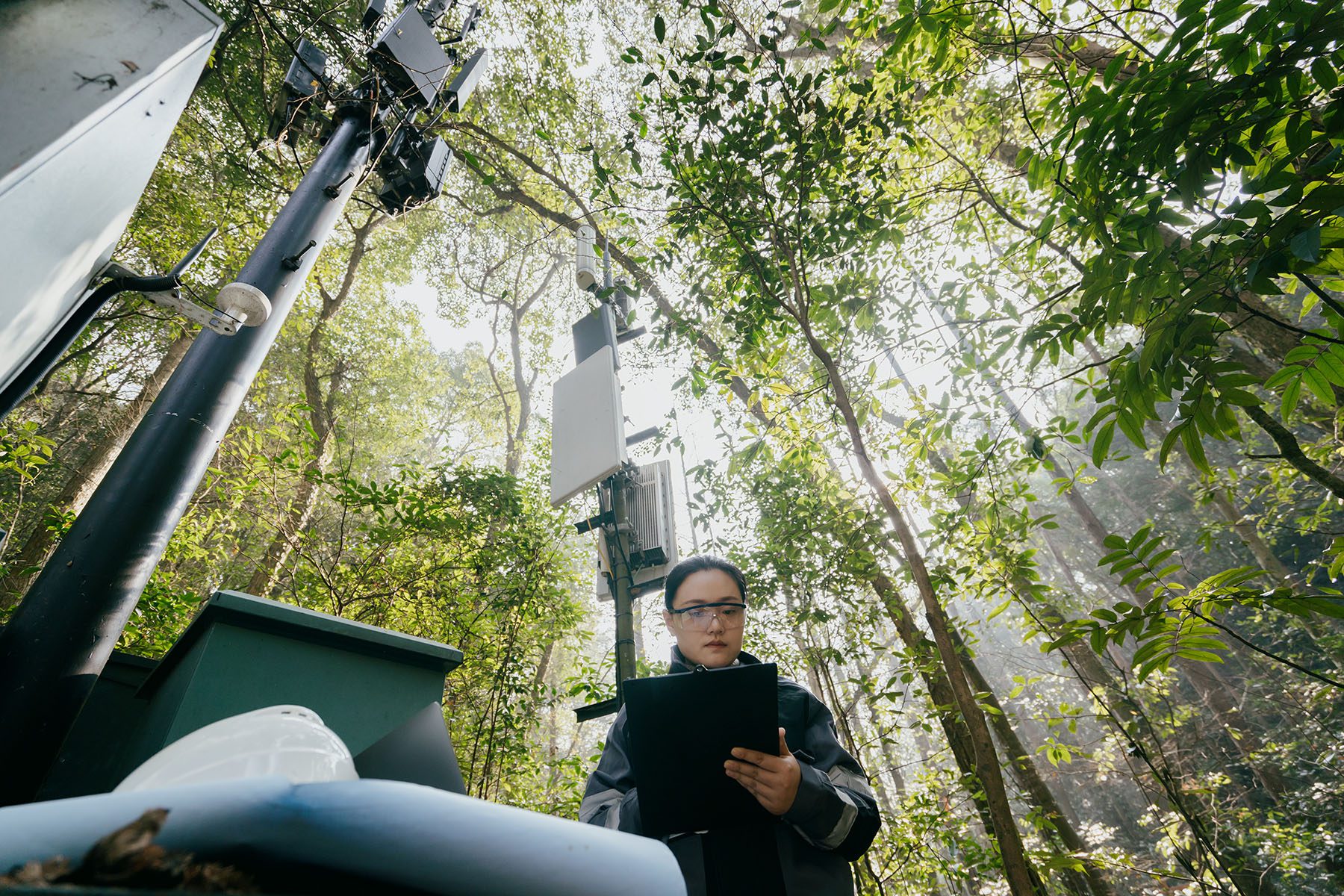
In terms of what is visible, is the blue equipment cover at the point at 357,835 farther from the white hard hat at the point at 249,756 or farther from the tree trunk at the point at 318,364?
the tree trunk at the point at 318,364

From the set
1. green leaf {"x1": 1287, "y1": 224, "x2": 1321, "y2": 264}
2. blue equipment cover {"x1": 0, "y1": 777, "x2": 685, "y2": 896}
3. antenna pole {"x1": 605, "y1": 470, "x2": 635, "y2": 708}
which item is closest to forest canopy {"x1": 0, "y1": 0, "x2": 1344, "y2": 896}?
green leaf {"x1": 1287, "y1": 224, "x2": 1321, "y2": 264}

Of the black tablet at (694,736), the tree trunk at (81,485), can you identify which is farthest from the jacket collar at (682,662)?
the tree trunk at (81,485)

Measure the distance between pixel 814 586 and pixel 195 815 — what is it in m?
4.47

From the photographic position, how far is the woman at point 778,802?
4.63 ft

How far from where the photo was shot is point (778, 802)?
1.37 meters

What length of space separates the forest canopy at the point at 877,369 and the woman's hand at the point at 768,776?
819 millimetres

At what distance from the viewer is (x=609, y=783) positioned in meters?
1.78

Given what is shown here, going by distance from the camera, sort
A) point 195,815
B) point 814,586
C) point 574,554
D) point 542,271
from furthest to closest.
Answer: point 542,271 < point 574,554 < point 814,586 < point 195,815

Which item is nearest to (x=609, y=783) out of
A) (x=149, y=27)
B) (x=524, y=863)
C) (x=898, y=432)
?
(x=524, y=863)

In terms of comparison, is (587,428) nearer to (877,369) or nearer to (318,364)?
(877,369)

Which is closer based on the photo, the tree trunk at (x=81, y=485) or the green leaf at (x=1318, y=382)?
the green leaf at (x=1318, y=382)

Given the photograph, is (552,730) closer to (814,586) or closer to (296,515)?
(296,515)

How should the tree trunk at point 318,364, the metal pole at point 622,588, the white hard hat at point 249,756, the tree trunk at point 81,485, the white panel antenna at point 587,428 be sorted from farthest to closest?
the tree trunk at point 318,364 < the tree trunk at point 81,485 < the white panel antenna at point 587,428 < the metal pole at point 622,588 < the white hard hat at point 249,756

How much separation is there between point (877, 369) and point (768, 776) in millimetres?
2123
